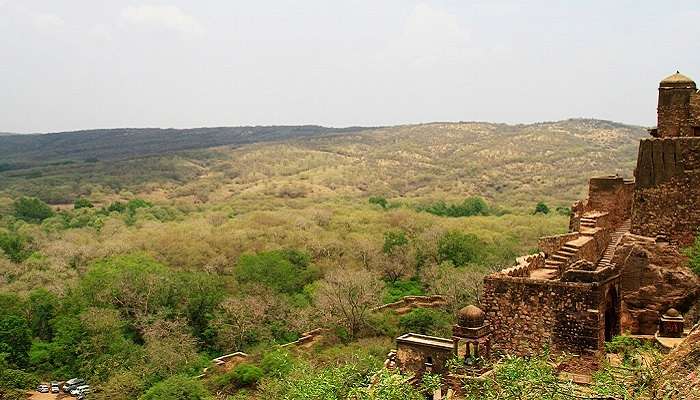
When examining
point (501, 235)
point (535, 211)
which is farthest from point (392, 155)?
point (501, 235)

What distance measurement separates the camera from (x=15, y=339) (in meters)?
33.5

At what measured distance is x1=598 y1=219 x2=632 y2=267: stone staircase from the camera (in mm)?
14367

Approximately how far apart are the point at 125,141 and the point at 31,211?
97598mm

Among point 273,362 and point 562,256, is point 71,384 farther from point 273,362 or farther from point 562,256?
point 562,256

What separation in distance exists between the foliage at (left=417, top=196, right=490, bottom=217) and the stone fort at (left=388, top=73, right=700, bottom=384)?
48716 mm

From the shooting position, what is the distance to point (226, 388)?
28.5 m

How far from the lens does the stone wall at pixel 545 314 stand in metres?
12.0

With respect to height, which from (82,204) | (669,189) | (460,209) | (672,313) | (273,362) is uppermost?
(669,189)

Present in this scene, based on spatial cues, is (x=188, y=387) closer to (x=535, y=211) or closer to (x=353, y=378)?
(x=353, y=378)

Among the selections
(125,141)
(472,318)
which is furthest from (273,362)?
(125,141)

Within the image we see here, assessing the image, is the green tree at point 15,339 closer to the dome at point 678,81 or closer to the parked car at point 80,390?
the parked car at point 80,390

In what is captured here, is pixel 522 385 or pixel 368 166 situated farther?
pixel 368 166

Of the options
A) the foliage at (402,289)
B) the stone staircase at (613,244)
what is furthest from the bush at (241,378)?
the stone staircase at (613,244)

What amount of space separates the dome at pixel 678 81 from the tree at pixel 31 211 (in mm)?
64922
